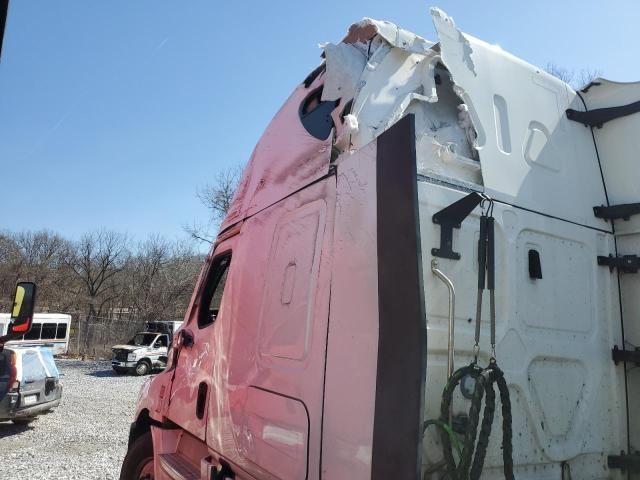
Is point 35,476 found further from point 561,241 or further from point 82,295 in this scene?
point 82,295

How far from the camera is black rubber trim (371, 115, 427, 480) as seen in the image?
5.16 feet

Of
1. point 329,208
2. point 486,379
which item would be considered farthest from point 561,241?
point 329,208

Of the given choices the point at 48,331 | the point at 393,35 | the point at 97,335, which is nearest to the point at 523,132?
the point at 393,35

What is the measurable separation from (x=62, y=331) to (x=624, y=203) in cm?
2965

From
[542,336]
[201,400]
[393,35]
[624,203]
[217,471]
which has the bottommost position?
[217,471]

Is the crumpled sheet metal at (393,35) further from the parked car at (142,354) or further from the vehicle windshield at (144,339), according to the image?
the vehicle windshield at (144,339)

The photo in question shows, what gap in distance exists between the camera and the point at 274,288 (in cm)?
265

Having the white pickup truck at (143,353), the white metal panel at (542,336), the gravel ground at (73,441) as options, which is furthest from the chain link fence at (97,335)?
the white metal panel at (542,336)

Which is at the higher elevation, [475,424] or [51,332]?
[475,424]

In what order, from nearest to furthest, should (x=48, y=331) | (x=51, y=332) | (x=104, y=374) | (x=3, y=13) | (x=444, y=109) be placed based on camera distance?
(x=3, y=13)
(x=444, y=109)
(x=104, y=374)
(x=48, y=331)
(x=51, y=332)

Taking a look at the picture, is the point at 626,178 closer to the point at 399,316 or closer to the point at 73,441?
the point at 399,316

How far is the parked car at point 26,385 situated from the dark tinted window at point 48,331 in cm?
1791

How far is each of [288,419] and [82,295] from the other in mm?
47818

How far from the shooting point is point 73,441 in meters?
8.72
